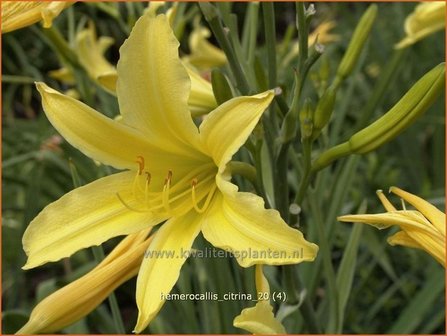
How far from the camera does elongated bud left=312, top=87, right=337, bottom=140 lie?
74 centimetres

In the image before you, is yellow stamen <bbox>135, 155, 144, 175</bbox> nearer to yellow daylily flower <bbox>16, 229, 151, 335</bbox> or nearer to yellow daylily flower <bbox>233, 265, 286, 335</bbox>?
yellow daylily flower <bbox>16, 229, 151, 335</bbox>

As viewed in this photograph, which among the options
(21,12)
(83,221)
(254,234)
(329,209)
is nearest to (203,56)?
(329,209)

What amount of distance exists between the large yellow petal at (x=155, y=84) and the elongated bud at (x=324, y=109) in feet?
0.42

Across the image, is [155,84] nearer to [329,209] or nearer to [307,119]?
[307,119]

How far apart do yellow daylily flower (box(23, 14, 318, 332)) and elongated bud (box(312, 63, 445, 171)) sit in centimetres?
14

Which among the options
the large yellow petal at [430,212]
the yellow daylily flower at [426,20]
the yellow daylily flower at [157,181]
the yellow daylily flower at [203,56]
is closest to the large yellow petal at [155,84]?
the yellow daylily flower at [157,181]

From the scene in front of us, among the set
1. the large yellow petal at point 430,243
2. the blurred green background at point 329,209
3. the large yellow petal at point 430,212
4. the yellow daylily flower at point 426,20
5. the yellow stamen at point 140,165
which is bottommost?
the blurred green background at point 329,209

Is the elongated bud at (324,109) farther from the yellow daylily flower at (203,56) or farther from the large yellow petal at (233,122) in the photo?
the yellow daylily flower at (203,56)

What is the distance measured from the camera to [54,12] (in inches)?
31.3

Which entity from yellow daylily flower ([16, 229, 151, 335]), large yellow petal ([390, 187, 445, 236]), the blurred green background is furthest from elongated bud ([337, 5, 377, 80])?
yellow daylily flower ([16, 229, 151, 335])

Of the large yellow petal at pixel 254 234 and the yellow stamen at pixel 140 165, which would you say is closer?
the large yellow petal at pixel 254 234

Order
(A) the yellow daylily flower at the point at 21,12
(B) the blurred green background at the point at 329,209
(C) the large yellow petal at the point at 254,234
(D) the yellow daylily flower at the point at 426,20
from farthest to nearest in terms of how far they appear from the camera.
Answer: (D) the yellow daylily flower at the point at 426,20 → (B) the blurred green background at the point at 329,209 → (A) the yellow daylily flower at the point at 21,12 → (C) the large yellow petal at the point at 254,234

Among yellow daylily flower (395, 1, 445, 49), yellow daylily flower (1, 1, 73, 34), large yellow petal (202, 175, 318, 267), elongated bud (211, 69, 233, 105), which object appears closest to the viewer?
large yellow petal (202, 175, 318, 267)

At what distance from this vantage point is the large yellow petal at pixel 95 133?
28.7 inches
